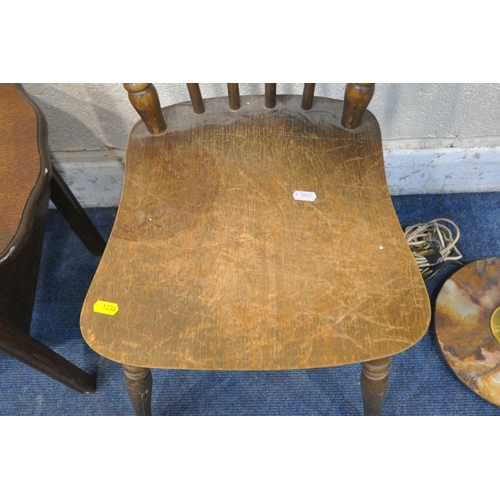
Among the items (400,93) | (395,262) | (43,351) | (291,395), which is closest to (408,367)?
(291,395)

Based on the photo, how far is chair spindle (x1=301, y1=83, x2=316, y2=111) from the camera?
76 centimetres

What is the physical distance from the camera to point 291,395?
1.01 metres

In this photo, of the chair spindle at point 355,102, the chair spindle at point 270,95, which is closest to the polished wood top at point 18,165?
the chair spindle at point 270,95

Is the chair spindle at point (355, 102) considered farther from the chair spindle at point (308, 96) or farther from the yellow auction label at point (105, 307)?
the yellow auction label at point (105, 307)

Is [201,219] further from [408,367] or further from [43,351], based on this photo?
[408,367]

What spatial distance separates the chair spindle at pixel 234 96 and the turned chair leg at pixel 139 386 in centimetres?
45

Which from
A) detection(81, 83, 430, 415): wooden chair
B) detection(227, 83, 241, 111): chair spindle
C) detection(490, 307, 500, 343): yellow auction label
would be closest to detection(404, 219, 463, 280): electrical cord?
detection(490, 307, 500, 343): yellow auction label

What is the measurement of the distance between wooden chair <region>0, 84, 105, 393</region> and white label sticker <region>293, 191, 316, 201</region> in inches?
15.0

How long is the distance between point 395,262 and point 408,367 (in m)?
0.45

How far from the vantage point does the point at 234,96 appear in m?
0.78

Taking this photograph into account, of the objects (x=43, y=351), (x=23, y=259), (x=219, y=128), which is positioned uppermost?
A: (x=219, y=128)

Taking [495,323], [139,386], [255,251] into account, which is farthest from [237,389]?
[495,323]

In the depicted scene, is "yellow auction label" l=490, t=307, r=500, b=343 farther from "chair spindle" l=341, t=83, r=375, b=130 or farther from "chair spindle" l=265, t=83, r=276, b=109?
"chair spindle" l=265, t=83, r=276, b=109

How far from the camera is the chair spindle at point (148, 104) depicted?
716 mm
